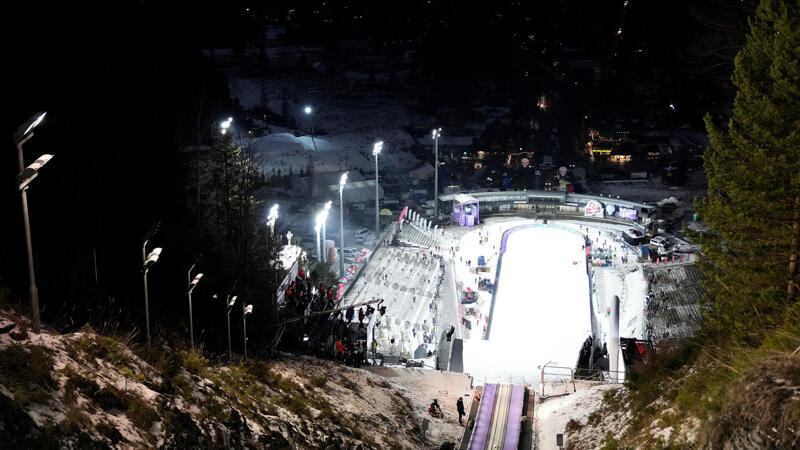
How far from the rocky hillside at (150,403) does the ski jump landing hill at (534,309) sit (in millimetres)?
10187

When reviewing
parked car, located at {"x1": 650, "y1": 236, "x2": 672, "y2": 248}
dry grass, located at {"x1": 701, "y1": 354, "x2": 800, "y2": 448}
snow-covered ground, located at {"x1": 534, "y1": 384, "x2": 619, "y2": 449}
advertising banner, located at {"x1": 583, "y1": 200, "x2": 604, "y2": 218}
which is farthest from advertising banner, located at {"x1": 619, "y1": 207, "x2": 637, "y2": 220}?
dry grass, located at {"x1": 701, "y1": 354, "x2": 800, "y2": 448}

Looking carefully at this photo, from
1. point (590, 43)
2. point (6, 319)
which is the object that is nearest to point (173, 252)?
point (6, 319)

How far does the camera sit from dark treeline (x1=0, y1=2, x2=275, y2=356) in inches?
552

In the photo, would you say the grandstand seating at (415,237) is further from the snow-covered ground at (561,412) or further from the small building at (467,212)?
the snow-covered ground at (561,412)

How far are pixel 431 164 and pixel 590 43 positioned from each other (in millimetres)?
56089

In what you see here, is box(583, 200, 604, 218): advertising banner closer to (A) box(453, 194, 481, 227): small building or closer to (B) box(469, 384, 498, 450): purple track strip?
(A) box(453, 194, 481, 227): small building

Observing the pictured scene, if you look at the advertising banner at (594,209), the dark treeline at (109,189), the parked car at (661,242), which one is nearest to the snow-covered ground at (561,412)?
the dark treeline at (109,189)

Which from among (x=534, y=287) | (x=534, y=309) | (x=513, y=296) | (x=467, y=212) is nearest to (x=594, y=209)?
(x=467, y=212)

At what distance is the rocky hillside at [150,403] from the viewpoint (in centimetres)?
747

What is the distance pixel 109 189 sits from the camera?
17.7 meters

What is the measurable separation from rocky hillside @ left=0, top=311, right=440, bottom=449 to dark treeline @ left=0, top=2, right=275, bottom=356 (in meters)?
2.35

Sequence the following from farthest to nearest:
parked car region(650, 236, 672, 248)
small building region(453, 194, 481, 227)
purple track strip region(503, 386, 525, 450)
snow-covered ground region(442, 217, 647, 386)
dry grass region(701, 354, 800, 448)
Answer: small building region(453, 194, 481, 227) → parked car region(650, 236, 672, 248) → snow-covered ground region(442, 217, 647, 386) → purple track strip region(503, 386, 525, 450) → dry grass region(701, 354, 800, 448)

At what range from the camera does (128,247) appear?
1709 centimetres

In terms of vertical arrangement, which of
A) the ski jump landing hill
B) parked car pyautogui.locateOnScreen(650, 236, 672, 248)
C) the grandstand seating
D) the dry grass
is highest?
the dry grass
